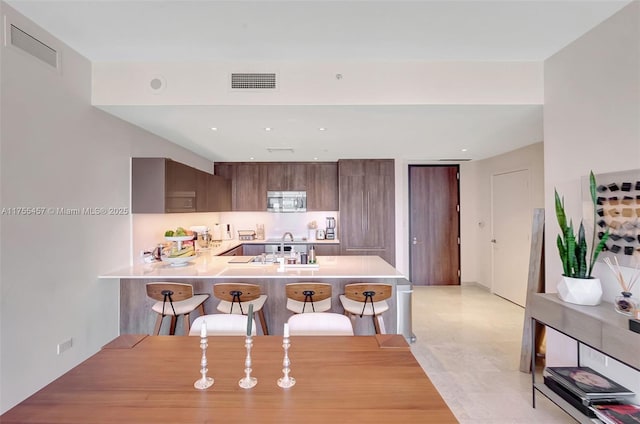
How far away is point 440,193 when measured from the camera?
19.4 ft

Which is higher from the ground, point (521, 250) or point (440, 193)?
point (440, 193)

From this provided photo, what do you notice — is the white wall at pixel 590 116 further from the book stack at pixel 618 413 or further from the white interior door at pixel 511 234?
the white interior door at pixel 511 234

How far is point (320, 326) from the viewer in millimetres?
1915

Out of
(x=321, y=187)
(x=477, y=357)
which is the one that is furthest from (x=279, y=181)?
(x=477, y=357)

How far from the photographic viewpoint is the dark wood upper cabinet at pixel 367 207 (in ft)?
17.2

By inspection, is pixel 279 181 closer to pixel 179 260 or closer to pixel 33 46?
pixel 179 260

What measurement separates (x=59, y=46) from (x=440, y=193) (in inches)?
229

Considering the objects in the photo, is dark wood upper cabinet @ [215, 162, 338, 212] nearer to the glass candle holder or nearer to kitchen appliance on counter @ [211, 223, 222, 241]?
kitchen appliance on counter @ [211, 223, 222, 241]

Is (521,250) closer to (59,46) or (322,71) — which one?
(322,71)

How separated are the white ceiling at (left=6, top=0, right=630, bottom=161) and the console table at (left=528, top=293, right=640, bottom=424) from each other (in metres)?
1.69

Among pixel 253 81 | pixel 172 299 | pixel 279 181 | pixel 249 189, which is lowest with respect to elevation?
pixel 172 299

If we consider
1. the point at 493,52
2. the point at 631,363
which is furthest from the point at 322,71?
the point at 631,363

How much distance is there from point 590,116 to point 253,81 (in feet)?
8.57

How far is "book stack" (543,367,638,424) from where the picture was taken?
1.80 m
